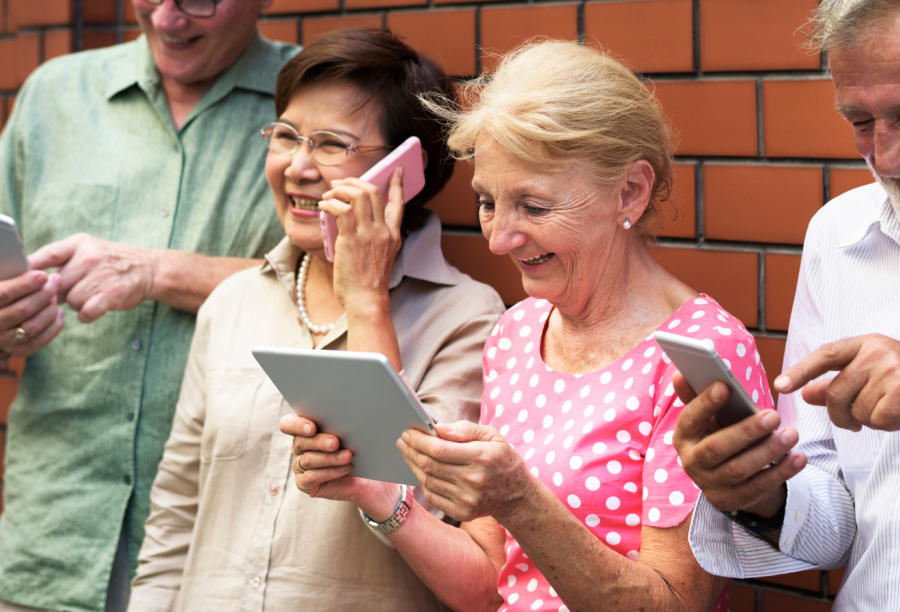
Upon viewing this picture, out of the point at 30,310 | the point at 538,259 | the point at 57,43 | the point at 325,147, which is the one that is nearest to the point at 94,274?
the point at 30,310

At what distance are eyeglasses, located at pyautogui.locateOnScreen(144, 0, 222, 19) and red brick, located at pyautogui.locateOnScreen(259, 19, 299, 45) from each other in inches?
14.3

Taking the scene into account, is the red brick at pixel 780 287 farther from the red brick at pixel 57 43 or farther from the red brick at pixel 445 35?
the red brick at pixel 57 43

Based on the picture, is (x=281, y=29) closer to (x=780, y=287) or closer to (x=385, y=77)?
(x=385, y=77)

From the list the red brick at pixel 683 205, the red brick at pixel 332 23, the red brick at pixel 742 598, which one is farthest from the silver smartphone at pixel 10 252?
the red brick at pixel 742 598

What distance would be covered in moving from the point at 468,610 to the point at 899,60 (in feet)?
4.09

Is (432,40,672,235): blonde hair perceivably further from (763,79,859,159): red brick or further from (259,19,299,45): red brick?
(259,19,299,45): red brick

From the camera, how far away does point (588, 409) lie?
1741 mm

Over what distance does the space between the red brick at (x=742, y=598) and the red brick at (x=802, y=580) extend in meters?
0.07

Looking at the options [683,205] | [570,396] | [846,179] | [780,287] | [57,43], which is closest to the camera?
[570,396]

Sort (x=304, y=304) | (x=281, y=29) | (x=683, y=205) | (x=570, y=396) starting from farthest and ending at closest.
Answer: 1. (x=281, y=29)
2. (x=304, y=304)
3. (x=683, y=205)
4. (x=570, y=396)

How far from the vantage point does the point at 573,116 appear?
1720 millimetres

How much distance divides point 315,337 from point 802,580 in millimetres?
1217

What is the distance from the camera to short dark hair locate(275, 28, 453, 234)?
2.24 meters

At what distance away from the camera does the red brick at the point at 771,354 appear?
83.0 inches
